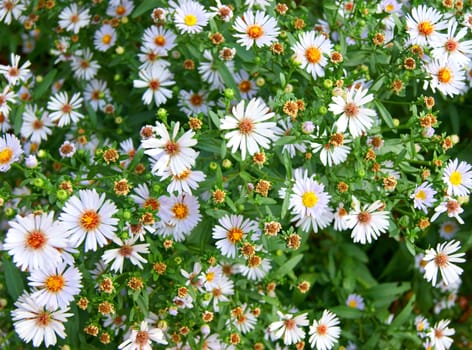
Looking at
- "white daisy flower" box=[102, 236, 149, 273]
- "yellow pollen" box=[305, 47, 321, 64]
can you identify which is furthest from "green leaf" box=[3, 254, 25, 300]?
"yellow pollen" box=[305, 47, 321, 64]

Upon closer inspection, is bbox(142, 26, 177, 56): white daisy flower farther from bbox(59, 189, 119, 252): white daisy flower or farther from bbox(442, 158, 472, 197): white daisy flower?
bbox(442, 158, 472, 197): white daisy flower

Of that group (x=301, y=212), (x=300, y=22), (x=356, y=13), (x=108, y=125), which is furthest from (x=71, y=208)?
(x=356, y=13)

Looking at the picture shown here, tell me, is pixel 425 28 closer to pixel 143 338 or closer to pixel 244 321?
pixel 244 321

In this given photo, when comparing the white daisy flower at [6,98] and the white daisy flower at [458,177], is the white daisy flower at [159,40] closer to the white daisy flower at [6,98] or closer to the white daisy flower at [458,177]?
the white daisy flower at [6,98]

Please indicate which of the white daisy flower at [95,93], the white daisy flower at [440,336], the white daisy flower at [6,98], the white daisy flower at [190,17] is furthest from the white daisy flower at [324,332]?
the white daisy flower at [6,98]

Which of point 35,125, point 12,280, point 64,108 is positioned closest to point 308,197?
point 12,280
